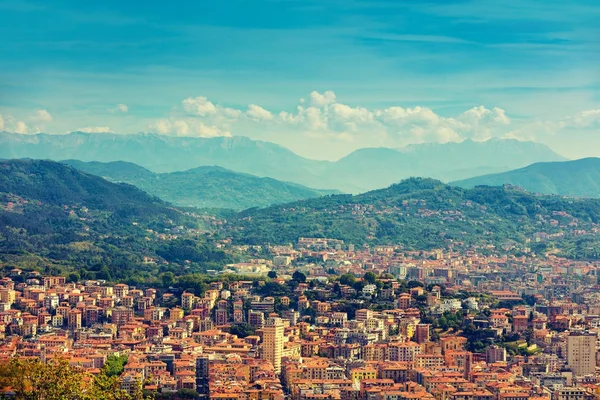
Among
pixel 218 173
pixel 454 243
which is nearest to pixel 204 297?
pixel 454 243

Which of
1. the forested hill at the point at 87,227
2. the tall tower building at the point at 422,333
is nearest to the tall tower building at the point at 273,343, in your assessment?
the tall tower building at the point at 422,333

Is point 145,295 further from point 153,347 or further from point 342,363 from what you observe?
point 342,363

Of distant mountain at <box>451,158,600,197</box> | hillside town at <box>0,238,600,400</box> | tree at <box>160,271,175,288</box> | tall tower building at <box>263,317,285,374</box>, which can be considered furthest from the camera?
distant mountain at <box>451,158,600,197</box>

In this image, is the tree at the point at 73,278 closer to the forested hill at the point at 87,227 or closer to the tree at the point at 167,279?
the forested hill at the point at 87,227

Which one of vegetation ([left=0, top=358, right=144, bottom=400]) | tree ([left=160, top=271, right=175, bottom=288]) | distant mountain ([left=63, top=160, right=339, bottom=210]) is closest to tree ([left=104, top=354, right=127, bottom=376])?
vegetation ([left=0, top=358, right=144, bottom=400])

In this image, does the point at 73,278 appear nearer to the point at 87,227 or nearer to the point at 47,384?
the point at 47,384

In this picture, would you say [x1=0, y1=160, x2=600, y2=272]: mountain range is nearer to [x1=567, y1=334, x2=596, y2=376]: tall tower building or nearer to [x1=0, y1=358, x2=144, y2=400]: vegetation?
[x1=567, y1=334, x2=596, y2=376]: tall tower building

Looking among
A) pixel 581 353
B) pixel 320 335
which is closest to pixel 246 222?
pixel 320 335
